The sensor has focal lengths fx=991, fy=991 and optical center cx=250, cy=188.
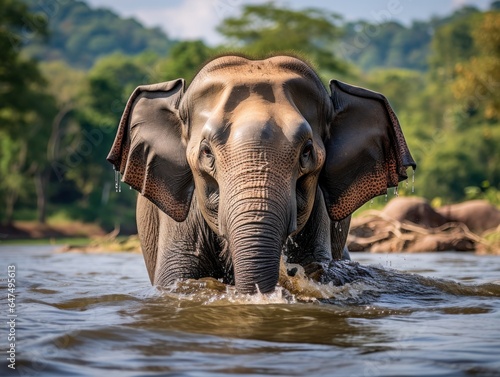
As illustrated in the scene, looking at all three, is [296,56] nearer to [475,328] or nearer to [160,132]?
[160,132]

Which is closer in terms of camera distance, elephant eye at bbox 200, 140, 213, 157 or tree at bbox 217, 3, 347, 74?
elephant eye at bbox 200, 140, 213, 157

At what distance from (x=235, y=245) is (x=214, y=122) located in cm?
87

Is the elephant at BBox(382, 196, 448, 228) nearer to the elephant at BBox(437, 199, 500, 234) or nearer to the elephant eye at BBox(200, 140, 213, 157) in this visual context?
the elephant at BBox(437, 199, 500, 234)

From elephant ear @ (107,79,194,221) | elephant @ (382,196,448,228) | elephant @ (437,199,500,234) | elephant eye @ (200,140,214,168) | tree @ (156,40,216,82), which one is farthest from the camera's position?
tree @ (156,40,216,82)

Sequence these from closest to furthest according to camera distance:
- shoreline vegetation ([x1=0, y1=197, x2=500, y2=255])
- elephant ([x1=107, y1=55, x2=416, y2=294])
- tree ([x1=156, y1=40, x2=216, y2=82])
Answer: elephant ([x1=107, y1=55, x2=416, y2=294]) < shoreline vegetation ([x1=0, y1=197, x2=500, y2=255]) < tree ([x1=156, y1=40, x2=216, y2=82])

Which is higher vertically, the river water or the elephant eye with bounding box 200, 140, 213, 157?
the elephant eye with bounding box 200, 140, 213, 157

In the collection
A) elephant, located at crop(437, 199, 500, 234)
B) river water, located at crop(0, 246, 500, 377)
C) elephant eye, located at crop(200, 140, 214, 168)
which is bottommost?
river water, located at crop(0, 246, 500, 377)

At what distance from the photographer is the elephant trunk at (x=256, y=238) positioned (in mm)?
6270

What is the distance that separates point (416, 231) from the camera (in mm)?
18922

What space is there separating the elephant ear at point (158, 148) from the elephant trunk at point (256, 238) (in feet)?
3.92

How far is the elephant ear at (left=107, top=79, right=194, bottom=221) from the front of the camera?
24.7ft

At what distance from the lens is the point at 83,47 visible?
190 m

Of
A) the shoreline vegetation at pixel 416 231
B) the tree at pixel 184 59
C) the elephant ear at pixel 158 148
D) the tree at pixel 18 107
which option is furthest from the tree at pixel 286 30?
the elephant ear at pixel 158 148

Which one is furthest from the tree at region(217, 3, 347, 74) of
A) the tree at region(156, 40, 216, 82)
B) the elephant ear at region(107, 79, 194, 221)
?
the elephant ear at region(107, 79, 194, 221)
